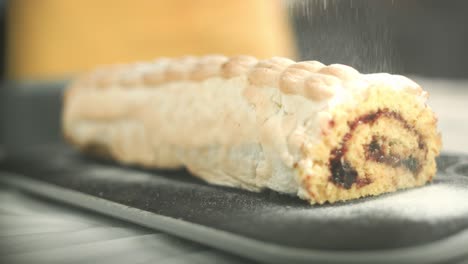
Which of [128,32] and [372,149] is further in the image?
[128,32]

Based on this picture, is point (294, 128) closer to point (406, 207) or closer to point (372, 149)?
point (372, 149)

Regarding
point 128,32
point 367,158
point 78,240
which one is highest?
point 128,32

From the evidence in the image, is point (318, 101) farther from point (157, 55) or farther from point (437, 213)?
point (157, 55)

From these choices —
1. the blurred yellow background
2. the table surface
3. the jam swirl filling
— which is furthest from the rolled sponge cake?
the blurred yellow background

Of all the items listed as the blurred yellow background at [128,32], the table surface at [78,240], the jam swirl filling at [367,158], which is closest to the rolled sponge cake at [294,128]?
the jam swirl filling at [367,158]

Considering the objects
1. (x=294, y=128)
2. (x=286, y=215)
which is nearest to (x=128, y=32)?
(x=294, y=128)

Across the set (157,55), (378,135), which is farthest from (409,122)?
(157,55)

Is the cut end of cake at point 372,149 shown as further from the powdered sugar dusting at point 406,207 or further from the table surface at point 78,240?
the table surface at point 78,240
